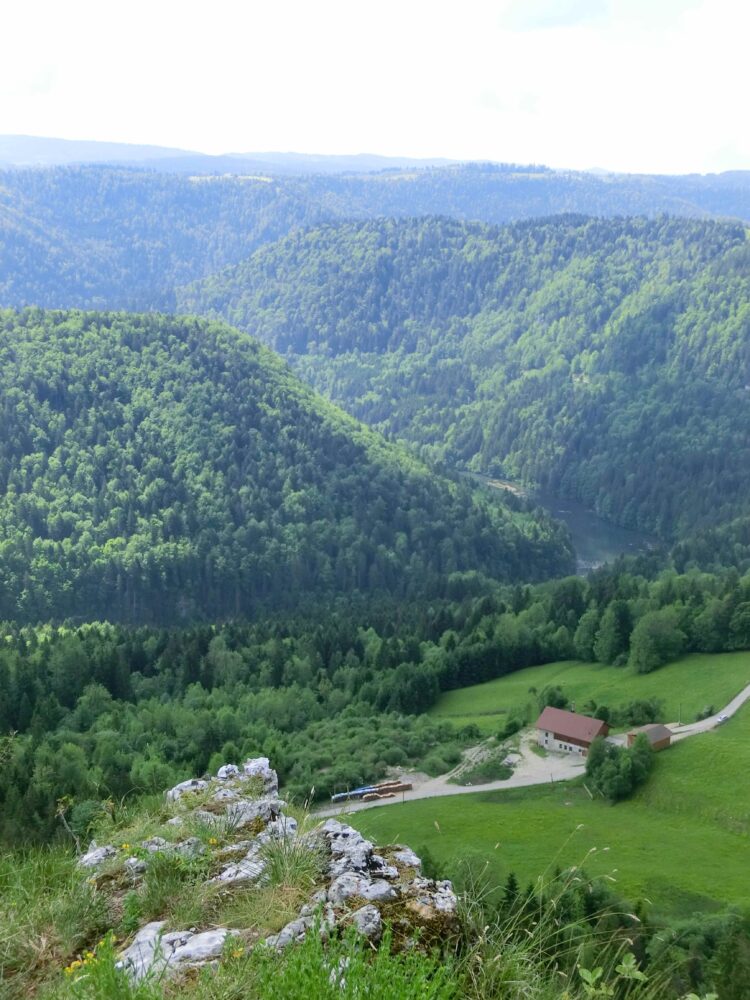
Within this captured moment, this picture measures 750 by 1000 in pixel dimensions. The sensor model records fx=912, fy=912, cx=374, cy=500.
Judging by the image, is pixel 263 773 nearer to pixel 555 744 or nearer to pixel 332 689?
pixel 555 744

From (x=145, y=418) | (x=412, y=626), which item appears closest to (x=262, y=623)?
(x=412, y=626)

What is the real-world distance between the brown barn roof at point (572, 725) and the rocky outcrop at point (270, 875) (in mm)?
67111

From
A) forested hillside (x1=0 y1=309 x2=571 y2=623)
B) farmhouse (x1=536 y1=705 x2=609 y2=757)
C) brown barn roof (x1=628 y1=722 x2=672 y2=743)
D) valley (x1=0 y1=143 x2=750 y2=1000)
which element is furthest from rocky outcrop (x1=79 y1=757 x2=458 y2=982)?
forested hillside (x1=0 y1=309 x2=571 y2=623)

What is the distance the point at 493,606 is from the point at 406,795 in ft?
185

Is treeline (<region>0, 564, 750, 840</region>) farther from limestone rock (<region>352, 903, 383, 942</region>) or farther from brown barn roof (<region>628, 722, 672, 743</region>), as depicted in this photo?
limestone rock (<region>352, 903, 383, 942</region>)

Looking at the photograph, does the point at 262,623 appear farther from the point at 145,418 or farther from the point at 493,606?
→ the point at 145,418

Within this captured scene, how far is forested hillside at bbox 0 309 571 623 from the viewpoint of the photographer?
548 ft

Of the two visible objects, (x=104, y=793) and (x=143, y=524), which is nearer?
(x=104, y=793)

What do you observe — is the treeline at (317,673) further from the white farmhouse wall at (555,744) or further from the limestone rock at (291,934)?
the limestone rock at (291,934)

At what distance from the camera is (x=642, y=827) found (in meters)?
65.8

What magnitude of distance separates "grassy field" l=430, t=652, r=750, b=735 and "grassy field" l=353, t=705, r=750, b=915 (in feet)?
27.2

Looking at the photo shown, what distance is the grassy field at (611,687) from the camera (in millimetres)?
88500

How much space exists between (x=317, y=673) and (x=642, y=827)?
2012 inches

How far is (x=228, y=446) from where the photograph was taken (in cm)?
19650
